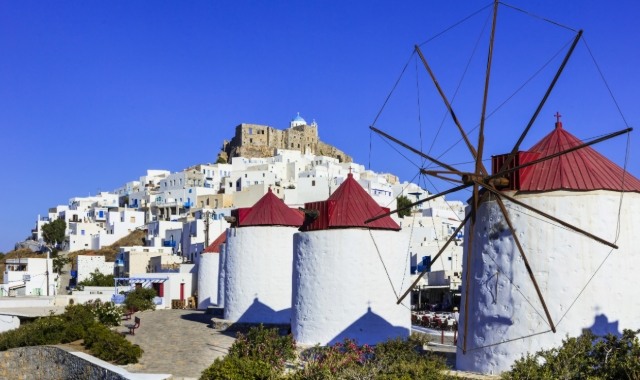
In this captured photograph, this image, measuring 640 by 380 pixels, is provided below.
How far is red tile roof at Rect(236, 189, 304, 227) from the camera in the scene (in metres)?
19.0

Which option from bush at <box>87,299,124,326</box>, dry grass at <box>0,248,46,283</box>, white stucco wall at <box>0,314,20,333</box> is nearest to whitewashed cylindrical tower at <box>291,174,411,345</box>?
bush at <box>87,299,124,326</box>

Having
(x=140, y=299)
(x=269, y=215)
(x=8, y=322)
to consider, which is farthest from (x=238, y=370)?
(x=140, y=299)

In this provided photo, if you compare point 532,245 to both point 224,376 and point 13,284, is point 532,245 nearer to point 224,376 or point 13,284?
point 224,376

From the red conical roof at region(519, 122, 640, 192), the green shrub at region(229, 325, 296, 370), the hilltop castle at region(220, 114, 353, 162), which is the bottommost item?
the green shrub at region(229, 325, 296, 370)

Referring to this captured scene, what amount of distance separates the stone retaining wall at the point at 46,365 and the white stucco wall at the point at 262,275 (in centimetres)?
472

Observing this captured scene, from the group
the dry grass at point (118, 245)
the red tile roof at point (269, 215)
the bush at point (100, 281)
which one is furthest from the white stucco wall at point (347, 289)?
the dry grass at point (118, 245)

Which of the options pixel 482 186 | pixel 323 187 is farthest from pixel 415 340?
pixel 323 187

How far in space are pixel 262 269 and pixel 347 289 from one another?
194 inches

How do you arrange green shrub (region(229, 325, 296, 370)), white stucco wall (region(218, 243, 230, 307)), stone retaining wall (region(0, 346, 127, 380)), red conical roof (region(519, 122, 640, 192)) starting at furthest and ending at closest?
white stucco wall (region(218, 243, 230, 307)), stone retaining wall (region(0, 346, 127, 380)), green shrub (region(229, 325, 296, 370)), red conical roof (region(519, 122, 640, 192))

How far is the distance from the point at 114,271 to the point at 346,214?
29290 millimetres

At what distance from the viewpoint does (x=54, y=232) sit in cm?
5519

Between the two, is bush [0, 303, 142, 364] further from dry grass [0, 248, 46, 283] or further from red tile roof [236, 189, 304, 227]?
dry grass [0, 248, 46, 283]

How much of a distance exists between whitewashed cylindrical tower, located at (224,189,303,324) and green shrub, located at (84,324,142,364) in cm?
364

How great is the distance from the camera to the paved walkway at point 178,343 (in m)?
14.3
